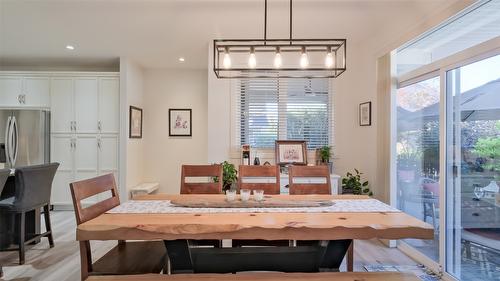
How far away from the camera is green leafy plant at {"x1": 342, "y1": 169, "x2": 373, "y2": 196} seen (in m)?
3.73

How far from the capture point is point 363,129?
3.93m

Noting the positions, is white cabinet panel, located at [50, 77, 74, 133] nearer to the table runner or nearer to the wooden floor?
the wooden floor

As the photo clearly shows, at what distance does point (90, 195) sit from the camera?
1.97 meters

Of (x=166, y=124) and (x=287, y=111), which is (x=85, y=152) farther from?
(x=287, y=111)

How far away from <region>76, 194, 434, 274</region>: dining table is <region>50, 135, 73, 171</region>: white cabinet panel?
3584 millimetres

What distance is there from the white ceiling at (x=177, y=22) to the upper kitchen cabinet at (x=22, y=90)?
532 millimetres

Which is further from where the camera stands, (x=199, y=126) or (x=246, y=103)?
(x=199, y=126)

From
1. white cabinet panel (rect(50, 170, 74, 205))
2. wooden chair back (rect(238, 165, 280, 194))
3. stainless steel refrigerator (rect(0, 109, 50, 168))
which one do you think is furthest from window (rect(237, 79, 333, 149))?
stainless steel refrigerator (rect(0, 109, 50, 168))

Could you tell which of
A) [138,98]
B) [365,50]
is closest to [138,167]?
[138,98]

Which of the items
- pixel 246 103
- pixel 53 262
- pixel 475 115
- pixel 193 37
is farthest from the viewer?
pixel 246 103

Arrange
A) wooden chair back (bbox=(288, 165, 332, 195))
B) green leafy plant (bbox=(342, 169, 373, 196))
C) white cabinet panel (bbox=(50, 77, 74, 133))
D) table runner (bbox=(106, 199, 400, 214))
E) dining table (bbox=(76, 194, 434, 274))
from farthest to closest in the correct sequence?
white cabinet panel (bbox=(50, 77, 74, 133)) < green leafy plant (bbox=(342, 169, 373, 196)) < wooden chair back (bbox=(288, 165, 332, 195)) < table runner (bbox=(106, 199, 400, 214)) < dining table (bbox=(76, 194, 434, 274))

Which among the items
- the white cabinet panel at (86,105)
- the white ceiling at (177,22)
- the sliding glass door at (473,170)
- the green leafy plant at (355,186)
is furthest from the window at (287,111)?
the white cabinet panel at (86,105)

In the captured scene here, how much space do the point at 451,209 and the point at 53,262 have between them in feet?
13.1

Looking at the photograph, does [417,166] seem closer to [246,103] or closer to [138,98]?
[246,103]
